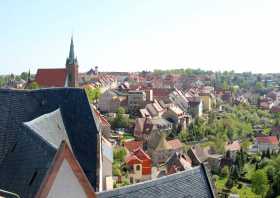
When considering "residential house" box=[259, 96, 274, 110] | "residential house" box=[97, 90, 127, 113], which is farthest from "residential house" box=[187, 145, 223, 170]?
"residential house" box=[259, 96, 274, 110]

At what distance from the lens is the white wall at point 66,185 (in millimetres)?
12706

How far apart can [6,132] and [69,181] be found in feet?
18.7

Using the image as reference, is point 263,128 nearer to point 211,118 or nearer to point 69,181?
point 211,118

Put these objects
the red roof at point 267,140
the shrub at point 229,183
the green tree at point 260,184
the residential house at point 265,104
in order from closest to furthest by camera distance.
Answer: the green tree at point 260,184 → the shrub at point 229,183 → the red roof at point 267,140 → the residential house at point 265,104

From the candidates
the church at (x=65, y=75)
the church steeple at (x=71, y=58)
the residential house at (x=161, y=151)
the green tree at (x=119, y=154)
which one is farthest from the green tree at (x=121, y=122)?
the green tree at (x=119, y=154)

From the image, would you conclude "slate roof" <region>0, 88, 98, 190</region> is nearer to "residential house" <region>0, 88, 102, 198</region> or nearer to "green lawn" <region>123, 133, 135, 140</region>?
"residential house" <region>0, 88, 102, 198</region>

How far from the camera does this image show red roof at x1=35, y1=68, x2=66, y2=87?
289 ft

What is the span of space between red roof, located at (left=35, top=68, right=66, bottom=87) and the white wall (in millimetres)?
74495

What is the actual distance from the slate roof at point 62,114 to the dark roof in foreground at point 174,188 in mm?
5361

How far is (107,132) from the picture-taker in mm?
74375

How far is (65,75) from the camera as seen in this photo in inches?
3504

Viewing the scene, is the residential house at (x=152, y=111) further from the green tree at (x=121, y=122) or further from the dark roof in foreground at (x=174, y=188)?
the dark roof in foreground at (x=174, y=188)

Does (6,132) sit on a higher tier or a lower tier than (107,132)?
higher

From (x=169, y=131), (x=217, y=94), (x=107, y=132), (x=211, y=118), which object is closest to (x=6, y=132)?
(x=107, y=132)
